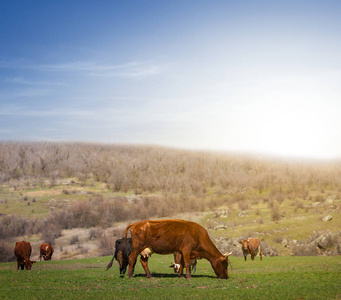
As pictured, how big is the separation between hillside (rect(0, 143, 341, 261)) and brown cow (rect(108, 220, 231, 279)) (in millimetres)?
24132

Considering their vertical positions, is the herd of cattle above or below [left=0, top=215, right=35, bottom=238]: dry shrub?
above

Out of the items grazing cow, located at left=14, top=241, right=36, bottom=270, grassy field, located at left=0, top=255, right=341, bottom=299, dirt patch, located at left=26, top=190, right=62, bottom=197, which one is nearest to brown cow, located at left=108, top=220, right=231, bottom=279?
grassy field, located at left=0, top=255, right=341, bottom=299

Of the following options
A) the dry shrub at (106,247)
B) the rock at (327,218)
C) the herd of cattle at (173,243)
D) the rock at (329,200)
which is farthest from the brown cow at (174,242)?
the rock at (329,200)

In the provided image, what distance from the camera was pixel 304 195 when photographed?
278 ft

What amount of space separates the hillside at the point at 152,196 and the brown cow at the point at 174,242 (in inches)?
950

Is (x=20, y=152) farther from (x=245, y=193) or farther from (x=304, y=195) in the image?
(x=304, y=195)

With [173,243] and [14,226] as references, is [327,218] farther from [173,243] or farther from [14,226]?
[14,226]

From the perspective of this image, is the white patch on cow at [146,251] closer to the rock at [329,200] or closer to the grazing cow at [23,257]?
the grazing cow at [23,257]

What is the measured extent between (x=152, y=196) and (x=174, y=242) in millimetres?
84971

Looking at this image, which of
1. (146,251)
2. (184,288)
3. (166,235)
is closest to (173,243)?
(166,235)

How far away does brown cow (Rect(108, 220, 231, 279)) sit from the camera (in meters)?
16.3

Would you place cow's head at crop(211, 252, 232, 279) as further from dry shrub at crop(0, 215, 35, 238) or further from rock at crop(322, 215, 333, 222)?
dry shrub at crop(0, 215, 35, 238)

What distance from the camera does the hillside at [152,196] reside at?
5372 centimetres

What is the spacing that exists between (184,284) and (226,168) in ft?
344
